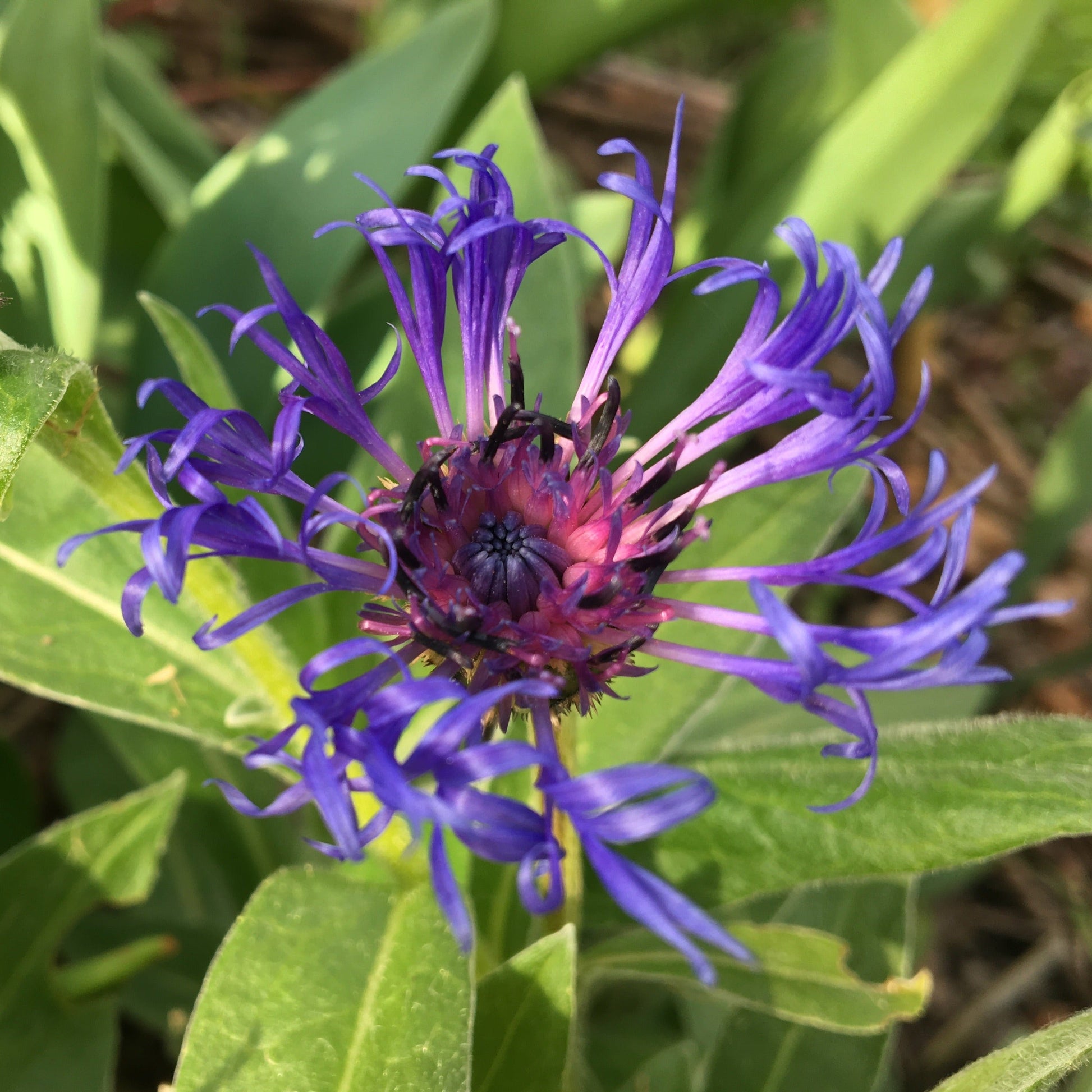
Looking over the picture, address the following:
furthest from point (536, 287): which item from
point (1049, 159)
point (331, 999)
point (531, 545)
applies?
point (1049, 159)

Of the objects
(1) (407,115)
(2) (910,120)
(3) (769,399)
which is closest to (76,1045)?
(3) (769,399)

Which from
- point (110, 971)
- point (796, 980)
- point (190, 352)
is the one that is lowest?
point (110, 971)

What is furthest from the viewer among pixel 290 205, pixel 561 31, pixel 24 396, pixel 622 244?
pixel 561 31

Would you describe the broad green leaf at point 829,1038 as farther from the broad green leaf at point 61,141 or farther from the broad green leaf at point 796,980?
the broad green leaf at point 61,141

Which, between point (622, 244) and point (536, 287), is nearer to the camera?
point (536, 287)

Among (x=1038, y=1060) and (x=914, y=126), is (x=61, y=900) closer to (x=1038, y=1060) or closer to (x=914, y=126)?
(x=1038, y=1060)

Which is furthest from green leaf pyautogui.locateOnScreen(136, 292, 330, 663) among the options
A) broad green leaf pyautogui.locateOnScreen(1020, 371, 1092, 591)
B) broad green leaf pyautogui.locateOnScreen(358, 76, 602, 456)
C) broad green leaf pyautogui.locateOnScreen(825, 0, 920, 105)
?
broad green leaf pyautogui.locateOnScreen(1020, 371, 1092, 591)

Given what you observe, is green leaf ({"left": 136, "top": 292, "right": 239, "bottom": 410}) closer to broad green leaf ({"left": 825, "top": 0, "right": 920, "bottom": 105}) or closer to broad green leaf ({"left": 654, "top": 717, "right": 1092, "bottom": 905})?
broad green leaf ({"left": 654, "top": 717, "right": 1092, "bottom": 905})

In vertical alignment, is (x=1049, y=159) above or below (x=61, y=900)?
above
